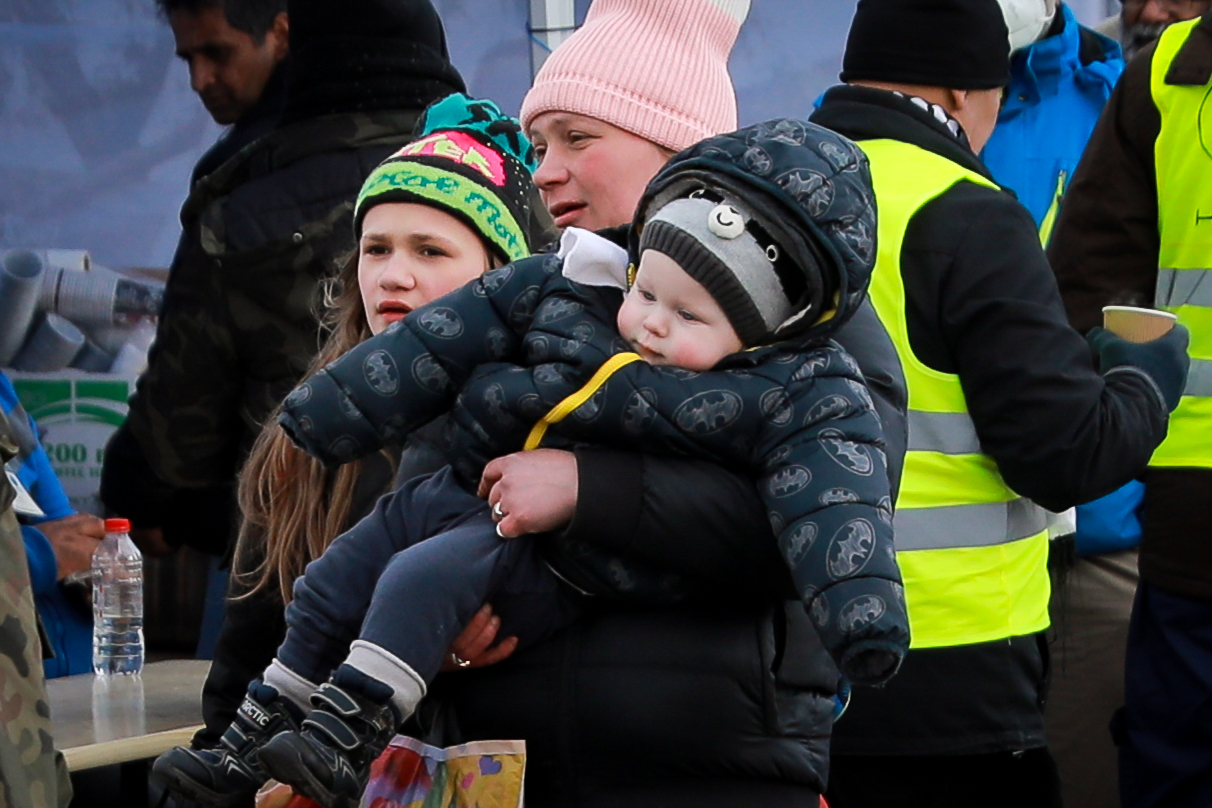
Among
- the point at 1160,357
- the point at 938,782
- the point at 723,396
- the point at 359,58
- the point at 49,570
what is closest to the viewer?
the point at 723,396

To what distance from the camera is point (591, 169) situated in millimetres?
2518

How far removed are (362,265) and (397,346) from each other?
0.67 meters

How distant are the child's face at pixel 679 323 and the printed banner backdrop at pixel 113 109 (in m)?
3.33

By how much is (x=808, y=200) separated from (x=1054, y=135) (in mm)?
2629

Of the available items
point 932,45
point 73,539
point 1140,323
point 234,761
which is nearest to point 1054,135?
point 932,45

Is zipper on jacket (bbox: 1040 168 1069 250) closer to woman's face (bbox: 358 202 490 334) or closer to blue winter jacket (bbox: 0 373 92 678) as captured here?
woman's face (bbox: 358 202 490 334)

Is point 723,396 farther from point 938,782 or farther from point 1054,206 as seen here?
point 1054,206

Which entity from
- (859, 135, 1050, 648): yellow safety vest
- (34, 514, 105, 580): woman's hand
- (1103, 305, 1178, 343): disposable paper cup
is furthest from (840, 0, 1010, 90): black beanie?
(34, 514, 105, 580): woman's hand

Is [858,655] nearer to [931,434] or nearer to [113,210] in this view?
[931,434]

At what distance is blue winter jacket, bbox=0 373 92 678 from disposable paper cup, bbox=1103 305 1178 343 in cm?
284

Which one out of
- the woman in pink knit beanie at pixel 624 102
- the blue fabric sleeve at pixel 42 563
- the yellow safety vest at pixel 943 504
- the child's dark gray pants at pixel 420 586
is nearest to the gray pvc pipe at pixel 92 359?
the blue fabric sleeve at pixel 42 563

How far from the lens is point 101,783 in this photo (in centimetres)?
453

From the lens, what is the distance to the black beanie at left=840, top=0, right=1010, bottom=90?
3037 mm

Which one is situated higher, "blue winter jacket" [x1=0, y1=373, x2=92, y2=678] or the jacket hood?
the jacket hood
